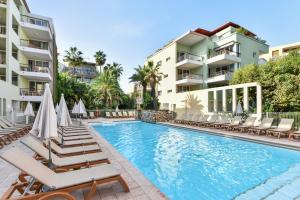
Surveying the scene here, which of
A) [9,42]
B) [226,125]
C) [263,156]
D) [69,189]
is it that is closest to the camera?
Answer: [69,189]

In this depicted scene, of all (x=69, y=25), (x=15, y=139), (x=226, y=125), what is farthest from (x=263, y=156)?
(x=69, y=25)

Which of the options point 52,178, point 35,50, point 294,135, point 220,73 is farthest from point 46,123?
point 220,73

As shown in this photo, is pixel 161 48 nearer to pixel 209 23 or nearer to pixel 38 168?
pixel 209 23

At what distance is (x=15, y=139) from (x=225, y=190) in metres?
11.1

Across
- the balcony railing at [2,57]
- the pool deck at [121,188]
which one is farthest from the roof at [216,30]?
the pool deck at [121,188]

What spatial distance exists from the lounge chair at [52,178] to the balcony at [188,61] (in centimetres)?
2513

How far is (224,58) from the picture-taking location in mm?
24719

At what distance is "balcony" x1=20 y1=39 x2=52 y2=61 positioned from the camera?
2075 centimetres

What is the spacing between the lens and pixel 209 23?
31562 millimetres

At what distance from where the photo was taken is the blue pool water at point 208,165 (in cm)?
534

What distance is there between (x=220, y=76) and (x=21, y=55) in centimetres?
2566

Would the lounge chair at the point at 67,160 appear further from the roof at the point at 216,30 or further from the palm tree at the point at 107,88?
the roof at the point at 216,30

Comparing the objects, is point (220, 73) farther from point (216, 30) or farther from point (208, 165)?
point (208, 165)

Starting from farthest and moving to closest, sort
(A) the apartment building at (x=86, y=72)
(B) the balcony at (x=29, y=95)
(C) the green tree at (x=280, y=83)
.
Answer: (A) the apartment building at (x=86, y=72) → (B) the balcony at (x=29, y=95) → (C) the green tree at (x=280, y=83)
